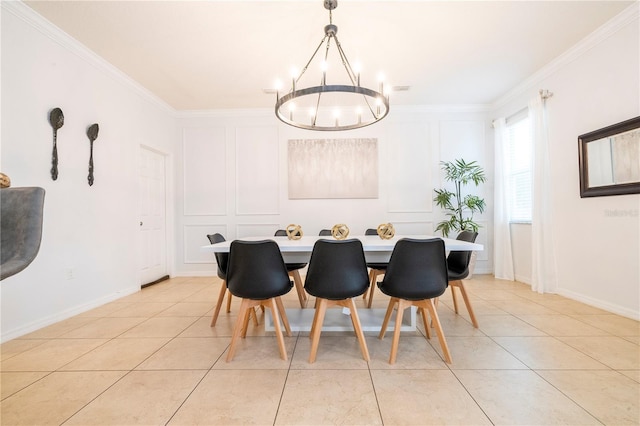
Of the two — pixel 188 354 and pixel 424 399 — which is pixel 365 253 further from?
pixel 188 354

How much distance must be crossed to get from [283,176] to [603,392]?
4113mm

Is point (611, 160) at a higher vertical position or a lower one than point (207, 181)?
lower

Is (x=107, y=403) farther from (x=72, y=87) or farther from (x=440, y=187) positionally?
(x=440, y=187)

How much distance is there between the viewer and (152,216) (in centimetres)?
418

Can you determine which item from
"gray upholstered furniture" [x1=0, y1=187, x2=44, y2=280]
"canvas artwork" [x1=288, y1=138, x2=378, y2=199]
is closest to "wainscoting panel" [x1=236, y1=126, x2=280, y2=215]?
"canvas artwork" [x1=288, y1=138, x2=378, y2=199]

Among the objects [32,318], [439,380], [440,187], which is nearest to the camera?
[439,380]

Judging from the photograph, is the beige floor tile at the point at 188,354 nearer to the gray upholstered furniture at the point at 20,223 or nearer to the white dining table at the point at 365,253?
the white dining table at the point at 365,253

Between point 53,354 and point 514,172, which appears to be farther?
point 514,172

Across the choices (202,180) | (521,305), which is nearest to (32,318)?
(202,180)

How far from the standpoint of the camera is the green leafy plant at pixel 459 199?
417cm

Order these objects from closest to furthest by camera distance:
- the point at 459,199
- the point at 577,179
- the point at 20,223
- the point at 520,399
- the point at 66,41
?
1. the point at 20,223
2. the point at 520,399
3. the point at 66,41
4. the point at 577,179
5. the point at 459,199

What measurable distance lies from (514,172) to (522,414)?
3.67m

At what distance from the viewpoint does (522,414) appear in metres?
1.32

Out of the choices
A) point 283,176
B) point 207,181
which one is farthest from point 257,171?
point 207,181
